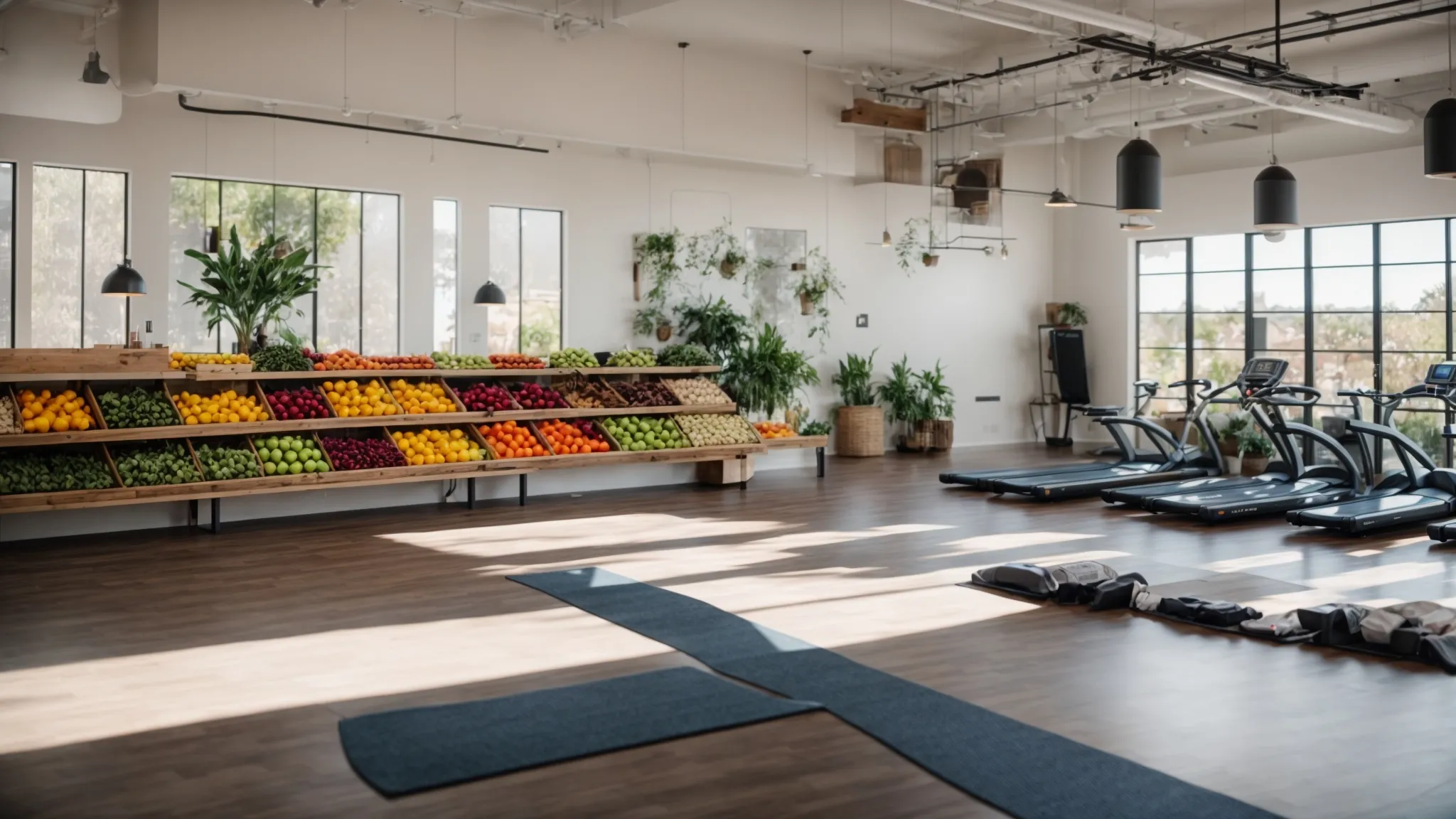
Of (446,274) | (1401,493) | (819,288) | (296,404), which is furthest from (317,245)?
(1401,493)

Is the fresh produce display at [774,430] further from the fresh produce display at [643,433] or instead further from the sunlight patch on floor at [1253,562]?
the sunlight patch on floor at [1253,562]

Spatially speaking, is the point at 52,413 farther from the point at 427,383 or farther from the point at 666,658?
the point at 666,658

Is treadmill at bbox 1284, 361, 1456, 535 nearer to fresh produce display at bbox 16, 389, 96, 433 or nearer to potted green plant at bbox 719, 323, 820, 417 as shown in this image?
potted green plant at bbox 719, 323, 820, 417

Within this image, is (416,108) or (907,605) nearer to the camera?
(907,605)

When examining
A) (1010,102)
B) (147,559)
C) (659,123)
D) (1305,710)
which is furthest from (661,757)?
(1010,102)

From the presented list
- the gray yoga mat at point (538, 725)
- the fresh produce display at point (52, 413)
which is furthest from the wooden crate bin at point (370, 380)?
the gray yoga mat at point (538, 725)

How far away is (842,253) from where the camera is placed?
1499cm

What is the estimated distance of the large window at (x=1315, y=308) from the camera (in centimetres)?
1334

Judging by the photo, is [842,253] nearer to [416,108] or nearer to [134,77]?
[416,108]

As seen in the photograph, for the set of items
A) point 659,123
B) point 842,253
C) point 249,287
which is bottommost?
point 249,287

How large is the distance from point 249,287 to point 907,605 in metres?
5.76

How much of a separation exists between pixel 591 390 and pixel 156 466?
3906 mm

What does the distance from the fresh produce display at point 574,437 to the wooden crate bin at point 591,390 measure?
25 cm

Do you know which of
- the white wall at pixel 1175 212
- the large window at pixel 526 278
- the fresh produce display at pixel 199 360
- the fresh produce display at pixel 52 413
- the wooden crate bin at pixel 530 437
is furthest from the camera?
the white wall at pixel 1175 212
